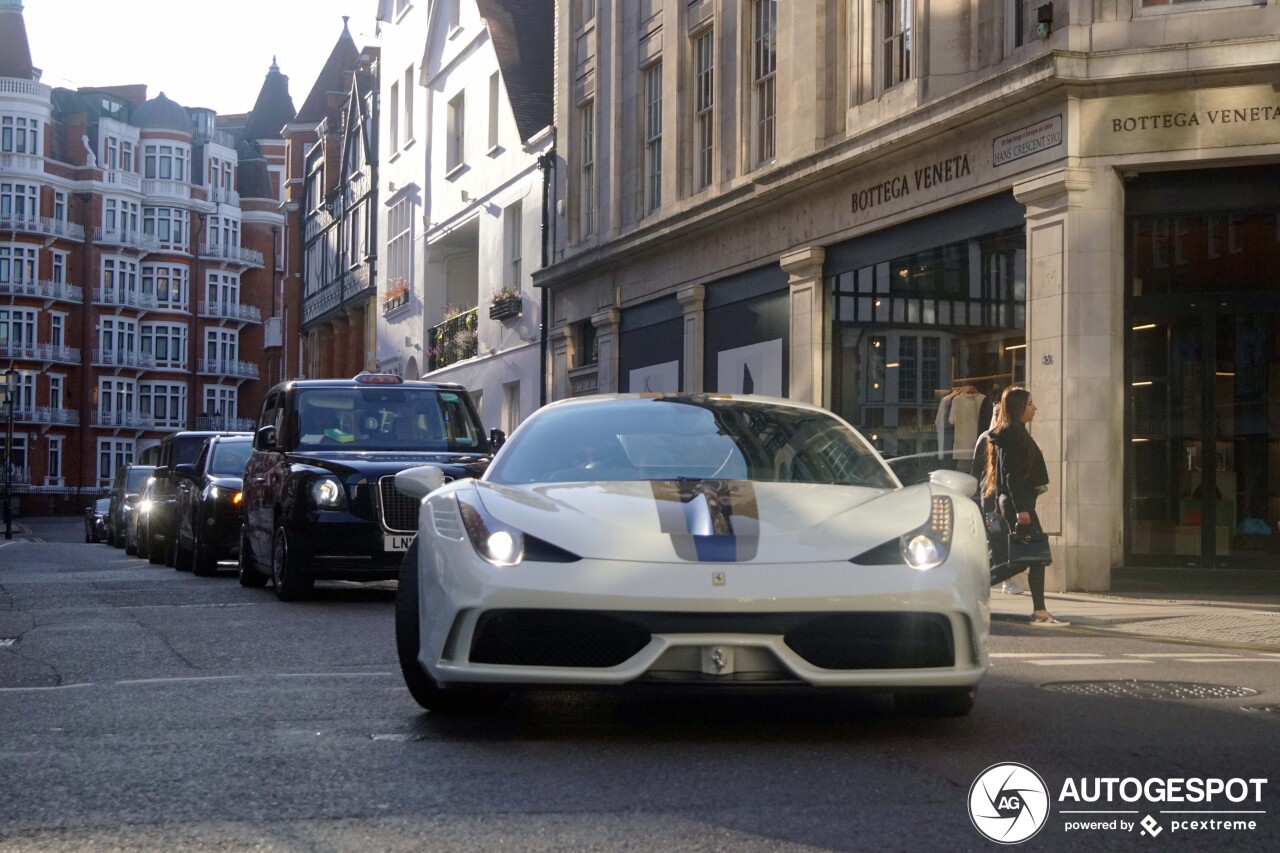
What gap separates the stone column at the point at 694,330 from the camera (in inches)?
1024


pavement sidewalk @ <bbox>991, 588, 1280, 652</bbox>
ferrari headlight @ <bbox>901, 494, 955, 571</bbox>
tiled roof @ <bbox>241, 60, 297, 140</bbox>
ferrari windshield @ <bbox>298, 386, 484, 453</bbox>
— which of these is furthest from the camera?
tiled roof @ <bbox>241, 60, 297, 140</bbox>

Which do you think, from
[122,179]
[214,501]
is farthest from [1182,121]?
[122,179]

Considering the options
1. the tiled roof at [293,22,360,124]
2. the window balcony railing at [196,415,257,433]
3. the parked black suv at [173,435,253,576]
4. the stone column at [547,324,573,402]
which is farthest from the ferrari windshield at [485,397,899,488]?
the window balcony railing at [196,415,257,433]

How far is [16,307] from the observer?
3174 inches

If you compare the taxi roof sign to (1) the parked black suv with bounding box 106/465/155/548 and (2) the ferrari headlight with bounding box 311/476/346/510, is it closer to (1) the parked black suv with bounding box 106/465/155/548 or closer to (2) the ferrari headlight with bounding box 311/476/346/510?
(2) the ferrari headlight with bounding box 311/476/346/510

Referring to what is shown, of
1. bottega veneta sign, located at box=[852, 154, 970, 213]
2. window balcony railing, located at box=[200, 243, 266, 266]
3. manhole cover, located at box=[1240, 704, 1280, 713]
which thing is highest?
window balcony railing, located at box=[200, 243, 266, 266]

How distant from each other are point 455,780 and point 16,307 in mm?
81258

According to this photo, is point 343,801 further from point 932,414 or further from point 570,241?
point 570,241

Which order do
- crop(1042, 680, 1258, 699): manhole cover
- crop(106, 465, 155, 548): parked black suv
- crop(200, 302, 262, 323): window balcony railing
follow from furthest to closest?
1. crop(200, 302, 262, 323): window balcony railing
2. crop(106, 465, 155, 548): parked black suv
3. crop(1042, 680, 1258, 699): manhole cover

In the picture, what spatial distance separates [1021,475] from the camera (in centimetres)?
1202

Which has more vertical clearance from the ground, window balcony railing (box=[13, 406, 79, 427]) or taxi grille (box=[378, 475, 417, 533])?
window balcony railing (box=[13, 406, 79, 427])

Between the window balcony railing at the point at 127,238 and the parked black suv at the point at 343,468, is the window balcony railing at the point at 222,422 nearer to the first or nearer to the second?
the window balcony railing at the point at 127,238

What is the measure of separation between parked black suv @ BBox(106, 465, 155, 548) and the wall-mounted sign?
66.5ft

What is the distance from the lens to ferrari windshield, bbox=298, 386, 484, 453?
14.4 m
